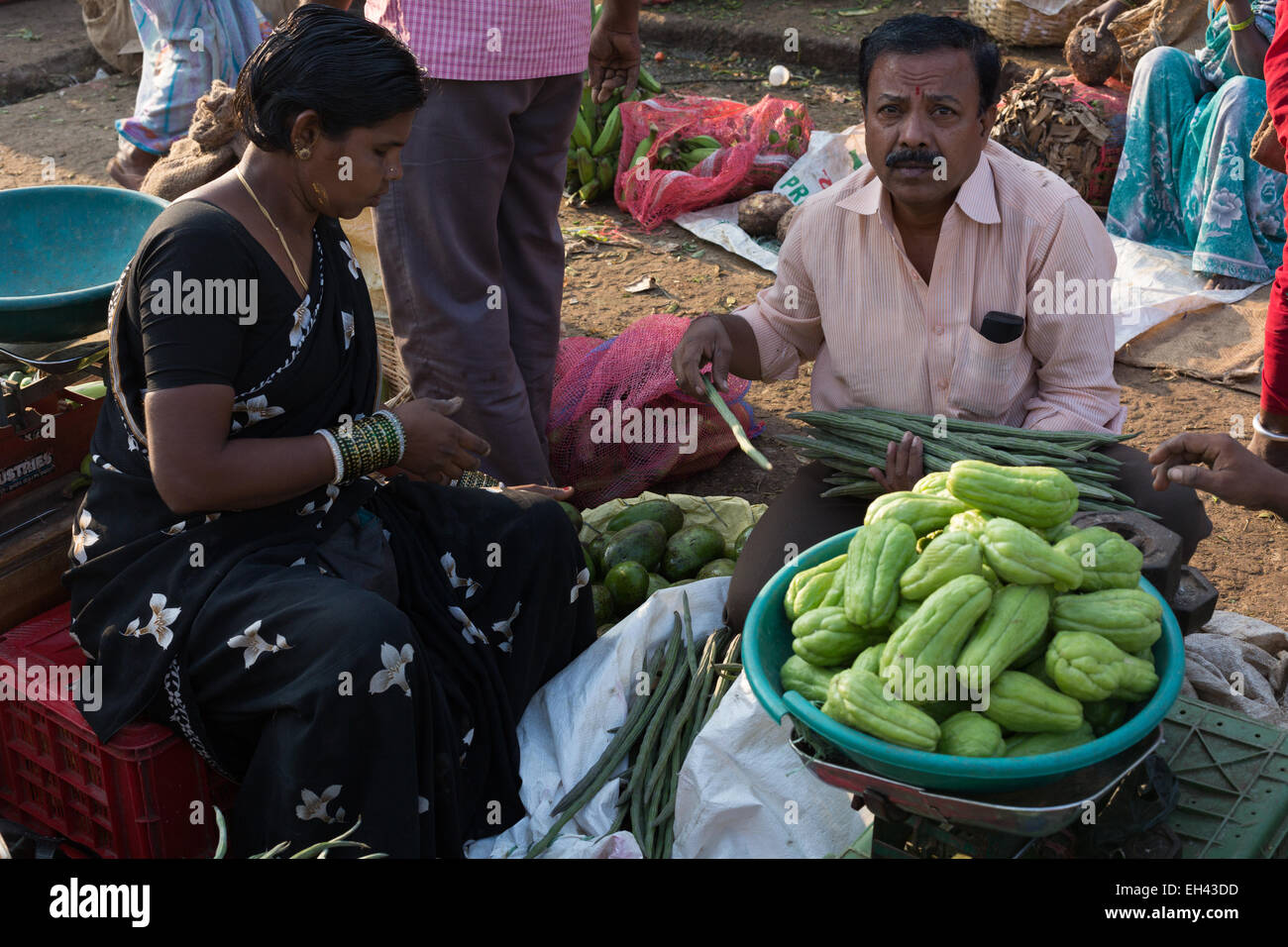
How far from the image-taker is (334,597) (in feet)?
8.12

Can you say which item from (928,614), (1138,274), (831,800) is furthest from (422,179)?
(1138,274)

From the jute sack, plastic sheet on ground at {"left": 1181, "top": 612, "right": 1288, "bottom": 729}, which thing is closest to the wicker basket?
the jute sack

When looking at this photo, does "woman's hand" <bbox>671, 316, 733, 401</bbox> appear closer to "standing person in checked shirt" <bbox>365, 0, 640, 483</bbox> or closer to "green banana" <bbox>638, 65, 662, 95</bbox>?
"standing person in checked shirt" <bbox>365, 0, 640, 483</bbox>

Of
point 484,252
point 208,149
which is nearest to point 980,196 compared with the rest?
point 484,252

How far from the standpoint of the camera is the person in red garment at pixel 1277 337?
3.85 m

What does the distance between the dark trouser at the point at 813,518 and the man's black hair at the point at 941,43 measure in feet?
Answer: 2.94

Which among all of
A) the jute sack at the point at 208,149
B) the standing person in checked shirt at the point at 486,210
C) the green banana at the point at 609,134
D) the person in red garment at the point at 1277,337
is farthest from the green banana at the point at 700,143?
the person in red garment at the point at 1277,337

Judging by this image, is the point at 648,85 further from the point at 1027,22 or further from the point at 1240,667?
the point at 1240,667

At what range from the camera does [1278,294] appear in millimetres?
3939

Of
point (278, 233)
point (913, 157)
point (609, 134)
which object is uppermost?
point (913, 157)

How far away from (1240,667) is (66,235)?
324cm

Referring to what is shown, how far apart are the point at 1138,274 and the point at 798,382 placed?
5.46ft

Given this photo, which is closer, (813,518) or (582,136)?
(813,518)
